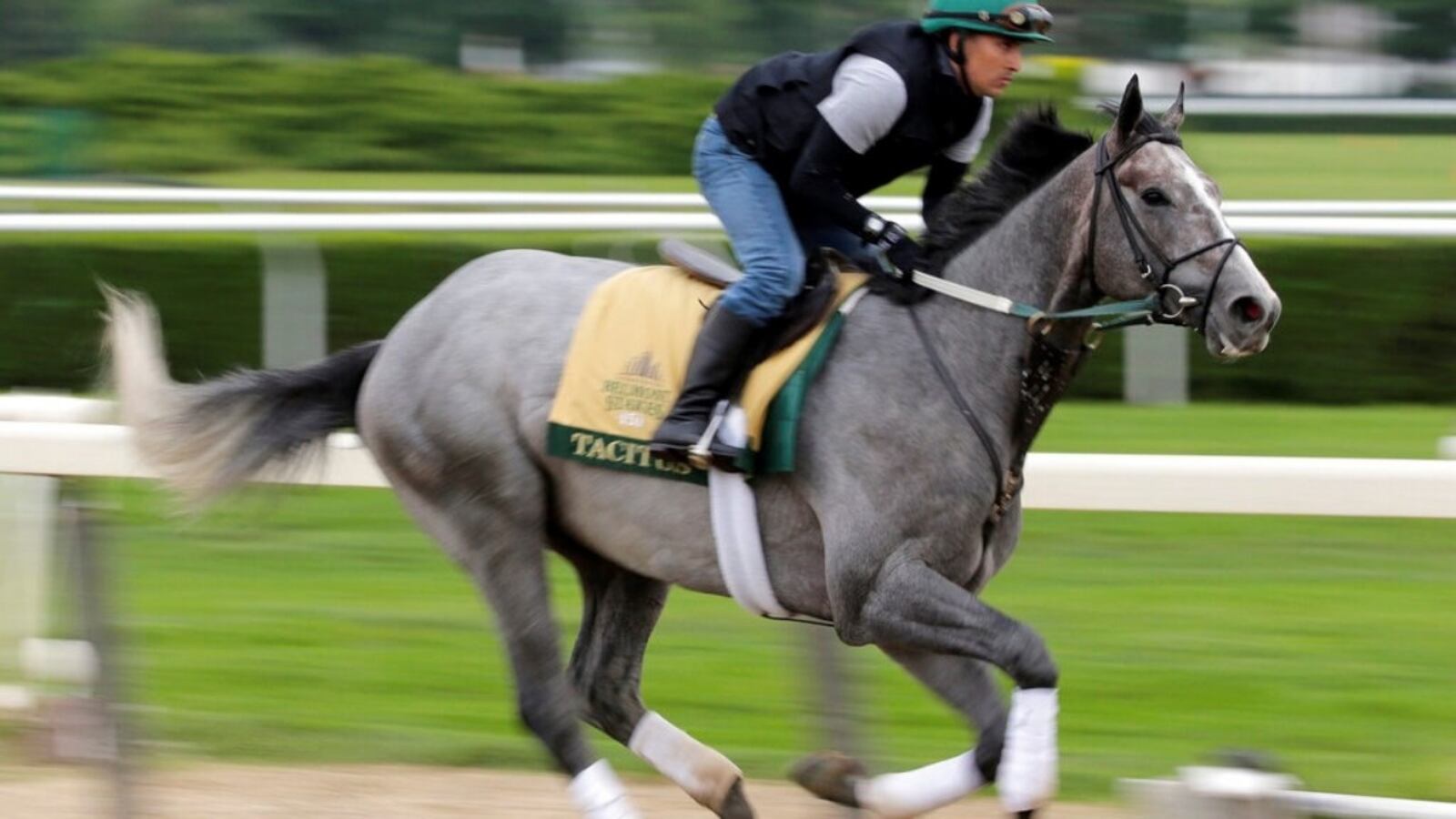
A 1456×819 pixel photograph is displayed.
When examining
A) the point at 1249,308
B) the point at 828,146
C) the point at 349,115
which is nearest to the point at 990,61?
the point at 828,146

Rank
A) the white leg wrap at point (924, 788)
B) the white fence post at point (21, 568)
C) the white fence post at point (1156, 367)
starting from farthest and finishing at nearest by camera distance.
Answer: the white fence post at point (1156, 367), the white fence post at point (21, 568), the white leg wrap at point (924, 788)

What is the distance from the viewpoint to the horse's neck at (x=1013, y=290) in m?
3.96

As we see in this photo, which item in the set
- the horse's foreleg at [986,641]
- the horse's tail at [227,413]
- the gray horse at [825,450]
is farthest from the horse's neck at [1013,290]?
the horse's tail at [227,413]

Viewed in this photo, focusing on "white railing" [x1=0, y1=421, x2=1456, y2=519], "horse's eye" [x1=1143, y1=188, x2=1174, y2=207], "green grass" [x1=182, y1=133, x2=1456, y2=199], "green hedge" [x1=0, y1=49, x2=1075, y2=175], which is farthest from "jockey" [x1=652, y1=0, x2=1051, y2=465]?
"green hedge" [x1=0, y1=49, x2=1075, y2=175]

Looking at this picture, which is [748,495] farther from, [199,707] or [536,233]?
[536,233]

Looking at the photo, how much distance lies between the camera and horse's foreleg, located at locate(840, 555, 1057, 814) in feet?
12.0

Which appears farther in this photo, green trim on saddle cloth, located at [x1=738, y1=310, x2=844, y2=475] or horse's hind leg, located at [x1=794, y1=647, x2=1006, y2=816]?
green trim on saddle cloth, located at [x1=738, y1=310, x2=844, y2=475]

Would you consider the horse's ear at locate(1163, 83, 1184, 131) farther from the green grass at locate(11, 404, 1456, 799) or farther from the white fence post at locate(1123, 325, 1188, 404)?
the white fence post at locate(1123, 325, 1188, 404)

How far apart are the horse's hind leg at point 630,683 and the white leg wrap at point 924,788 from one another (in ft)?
1.21

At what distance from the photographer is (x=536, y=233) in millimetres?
9867

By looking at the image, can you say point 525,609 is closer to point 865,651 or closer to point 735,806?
point 735,806

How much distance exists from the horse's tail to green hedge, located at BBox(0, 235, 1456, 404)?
4192 mm

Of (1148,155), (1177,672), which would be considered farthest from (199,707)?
(1148,155)

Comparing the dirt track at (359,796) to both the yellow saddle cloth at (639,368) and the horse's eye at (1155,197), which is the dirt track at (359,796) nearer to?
the yellow saddle cloth at (639,368)
